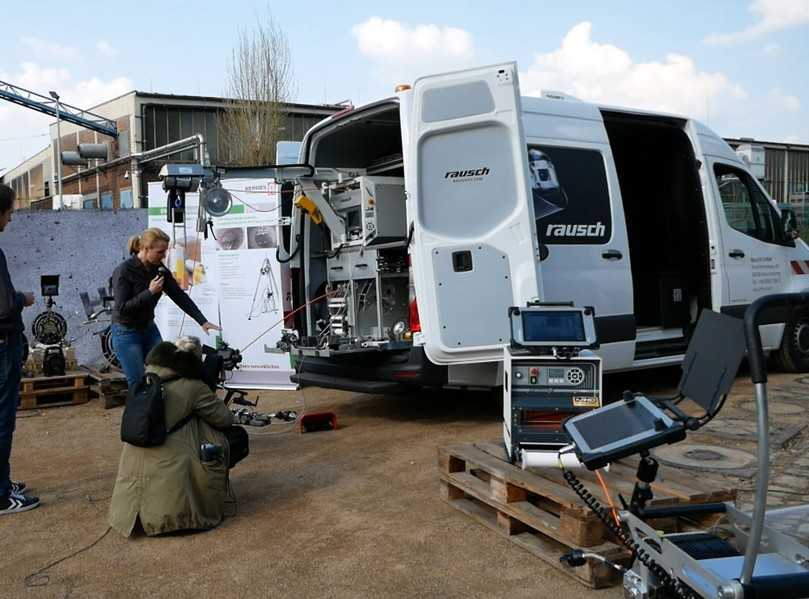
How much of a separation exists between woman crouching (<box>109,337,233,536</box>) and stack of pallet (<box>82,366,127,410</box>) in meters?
4.29

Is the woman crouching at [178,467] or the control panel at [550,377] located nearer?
the woman crouching at [178,467]

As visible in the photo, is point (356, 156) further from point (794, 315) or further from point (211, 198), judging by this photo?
point (794, 315)

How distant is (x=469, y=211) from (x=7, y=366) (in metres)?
3.30

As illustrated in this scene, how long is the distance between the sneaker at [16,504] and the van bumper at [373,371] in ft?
8.34

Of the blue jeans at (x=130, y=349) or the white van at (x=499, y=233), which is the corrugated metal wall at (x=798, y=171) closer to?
the white van at (x=499, y=233)

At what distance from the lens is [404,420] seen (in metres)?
7.13

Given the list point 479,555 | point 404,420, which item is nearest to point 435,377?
point 404,420

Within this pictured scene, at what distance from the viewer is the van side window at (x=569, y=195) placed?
6426 mm

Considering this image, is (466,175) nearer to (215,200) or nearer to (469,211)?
(469,211)

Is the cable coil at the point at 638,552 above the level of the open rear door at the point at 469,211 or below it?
below

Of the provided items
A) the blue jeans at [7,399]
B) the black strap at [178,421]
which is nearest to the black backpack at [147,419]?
the black strap at [178,421]

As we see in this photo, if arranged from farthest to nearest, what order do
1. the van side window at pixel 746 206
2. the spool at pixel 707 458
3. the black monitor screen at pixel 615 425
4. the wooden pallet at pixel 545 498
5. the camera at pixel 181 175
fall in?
1. the van side window at pixel 746 206
2. the camera at pixel 181 175
3. the spool at pixel 707 458
4. the wooden pallet at pixel 545 498
5. the black monitor screen at pixel 615 425

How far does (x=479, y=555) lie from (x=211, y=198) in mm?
4352

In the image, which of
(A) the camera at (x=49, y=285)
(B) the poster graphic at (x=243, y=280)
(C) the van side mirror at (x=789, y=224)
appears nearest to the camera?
(C) the van side mirror at (x=789, y=224)
